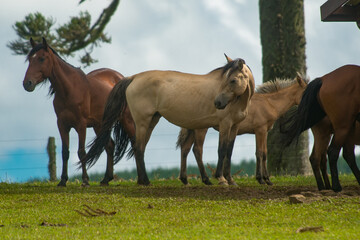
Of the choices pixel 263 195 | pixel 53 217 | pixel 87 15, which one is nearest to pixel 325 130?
pixel 263 195

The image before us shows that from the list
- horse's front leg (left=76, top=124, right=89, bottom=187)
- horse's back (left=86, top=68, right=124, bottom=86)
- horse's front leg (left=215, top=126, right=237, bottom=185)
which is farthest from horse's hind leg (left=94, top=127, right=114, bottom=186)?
horse's front leg (left=215, top=126, right=237, bottom=185)

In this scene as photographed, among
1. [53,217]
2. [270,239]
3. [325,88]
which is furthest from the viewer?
[325,88]

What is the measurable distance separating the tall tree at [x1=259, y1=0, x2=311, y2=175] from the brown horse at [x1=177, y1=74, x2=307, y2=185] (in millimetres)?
2364

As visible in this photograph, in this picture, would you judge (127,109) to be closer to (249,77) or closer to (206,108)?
(206,108)

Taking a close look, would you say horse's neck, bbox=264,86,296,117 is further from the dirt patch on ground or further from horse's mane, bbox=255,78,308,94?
the dirt patch on ground

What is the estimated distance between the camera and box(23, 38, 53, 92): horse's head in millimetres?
10891

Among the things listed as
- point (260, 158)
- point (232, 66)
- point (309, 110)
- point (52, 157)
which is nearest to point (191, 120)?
point (232, 66)

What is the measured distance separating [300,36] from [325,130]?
5.74 meters

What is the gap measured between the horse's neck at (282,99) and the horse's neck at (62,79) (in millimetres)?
3870

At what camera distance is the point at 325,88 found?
30.2ft

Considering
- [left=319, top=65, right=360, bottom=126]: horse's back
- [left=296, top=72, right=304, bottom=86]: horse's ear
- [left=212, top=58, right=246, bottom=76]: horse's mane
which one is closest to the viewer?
[left=319, top=65, right=360, bottom=126]: horse's back

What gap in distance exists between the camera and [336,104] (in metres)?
9.04

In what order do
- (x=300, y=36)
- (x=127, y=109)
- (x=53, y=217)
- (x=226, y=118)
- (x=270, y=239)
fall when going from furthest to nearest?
(x=300, y=36) → (x=127, y=109) → (x=226, y=118) → (x=53, y=217) → (x=270, y=239)

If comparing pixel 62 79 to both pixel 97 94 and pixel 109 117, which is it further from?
pixel 109 117
